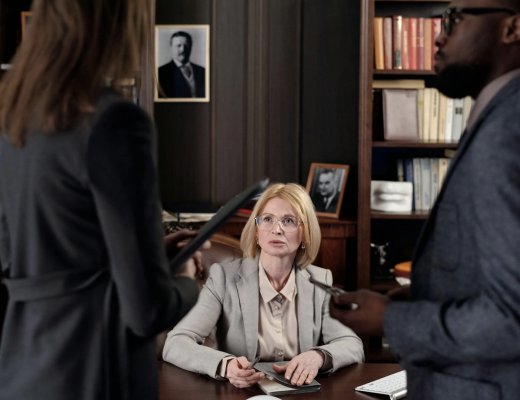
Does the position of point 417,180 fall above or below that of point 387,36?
below

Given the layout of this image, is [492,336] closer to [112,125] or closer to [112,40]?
[112,125]

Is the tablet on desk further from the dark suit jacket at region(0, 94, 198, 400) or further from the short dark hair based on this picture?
the short dark hair

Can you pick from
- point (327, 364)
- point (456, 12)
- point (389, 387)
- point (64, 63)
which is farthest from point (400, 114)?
point (64, 63)

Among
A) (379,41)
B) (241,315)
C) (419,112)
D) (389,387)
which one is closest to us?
(389,387)

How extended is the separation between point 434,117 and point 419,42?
1.33 feet

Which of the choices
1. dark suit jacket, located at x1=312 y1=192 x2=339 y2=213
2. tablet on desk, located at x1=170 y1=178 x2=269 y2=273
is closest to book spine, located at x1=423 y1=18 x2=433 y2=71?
dark suit jacket, located at x1=312 y1=192 x2=339 y2=213

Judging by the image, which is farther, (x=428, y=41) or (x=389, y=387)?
(x=428, y=41)

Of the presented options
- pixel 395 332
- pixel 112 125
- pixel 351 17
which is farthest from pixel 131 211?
pixel 351 17

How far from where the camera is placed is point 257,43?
373cm

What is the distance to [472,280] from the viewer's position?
1.01 meters

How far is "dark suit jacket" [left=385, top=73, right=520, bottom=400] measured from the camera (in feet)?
3.05

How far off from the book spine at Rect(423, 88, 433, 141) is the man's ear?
8.30 ft

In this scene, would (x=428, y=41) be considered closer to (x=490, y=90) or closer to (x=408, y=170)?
(x=408, y=170)

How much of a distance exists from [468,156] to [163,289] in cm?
52
